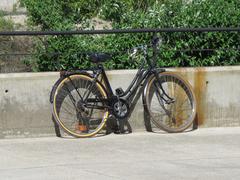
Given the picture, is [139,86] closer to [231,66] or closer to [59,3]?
[231,66]

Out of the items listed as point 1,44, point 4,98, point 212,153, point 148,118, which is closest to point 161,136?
point 148,118

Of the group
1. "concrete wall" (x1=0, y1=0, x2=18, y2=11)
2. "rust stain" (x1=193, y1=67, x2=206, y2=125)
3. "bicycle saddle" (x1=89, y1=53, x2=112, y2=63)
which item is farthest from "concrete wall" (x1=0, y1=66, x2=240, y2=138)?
"concrete wall" (x1=0, y1=0, x2=18, y2=11)

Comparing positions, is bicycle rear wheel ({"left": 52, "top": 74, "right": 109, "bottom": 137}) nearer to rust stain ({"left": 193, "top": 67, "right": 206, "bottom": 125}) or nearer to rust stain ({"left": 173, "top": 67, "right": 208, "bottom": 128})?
rust stain ({"left": 173, "top": 67, "right": 208, "bottom": 128})

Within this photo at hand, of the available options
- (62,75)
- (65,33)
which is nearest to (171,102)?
(62,75)

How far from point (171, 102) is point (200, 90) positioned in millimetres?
532

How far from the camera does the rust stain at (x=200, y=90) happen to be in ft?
35.9

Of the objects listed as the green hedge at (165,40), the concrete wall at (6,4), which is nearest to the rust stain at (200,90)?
the green hedge at (165,40)

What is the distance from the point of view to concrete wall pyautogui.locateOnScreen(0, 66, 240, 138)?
33.6 feet

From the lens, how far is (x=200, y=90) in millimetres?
10969

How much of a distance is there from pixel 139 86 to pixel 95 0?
5.25m

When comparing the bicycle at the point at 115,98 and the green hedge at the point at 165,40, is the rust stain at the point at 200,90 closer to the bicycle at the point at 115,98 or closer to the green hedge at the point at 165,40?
the bicycle at the point at 115,98

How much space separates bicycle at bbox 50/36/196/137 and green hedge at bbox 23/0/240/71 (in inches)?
24.6

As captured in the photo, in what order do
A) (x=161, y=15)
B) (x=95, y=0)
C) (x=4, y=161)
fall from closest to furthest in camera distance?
(x=4, y=161), (x=161, y=15), (x=95, y=0)

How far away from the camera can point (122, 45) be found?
11539 mm
